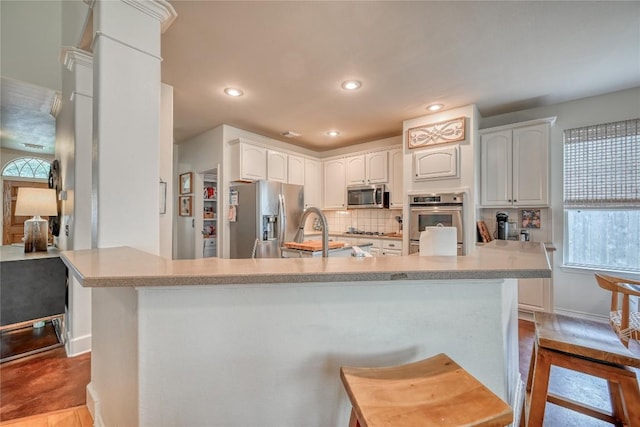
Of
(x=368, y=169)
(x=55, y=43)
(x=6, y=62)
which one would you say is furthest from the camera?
(x=368, y=169)

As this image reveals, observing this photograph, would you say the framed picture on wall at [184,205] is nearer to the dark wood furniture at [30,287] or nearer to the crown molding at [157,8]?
the dark wood furniture at [30,287]

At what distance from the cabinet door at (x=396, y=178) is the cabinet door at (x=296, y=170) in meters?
1.48

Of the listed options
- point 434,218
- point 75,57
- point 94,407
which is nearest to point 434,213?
point 434,218

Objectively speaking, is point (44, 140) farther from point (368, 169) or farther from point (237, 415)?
point (237, 415)

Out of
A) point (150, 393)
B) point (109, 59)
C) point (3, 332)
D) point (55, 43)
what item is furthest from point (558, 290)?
point (55, 43)

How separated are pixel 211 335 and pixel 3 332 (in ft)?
10.3

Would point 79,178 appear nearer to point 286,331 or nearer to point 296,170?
point 286,331

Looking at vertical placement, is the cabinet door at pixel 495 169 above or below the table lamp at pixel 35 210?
above

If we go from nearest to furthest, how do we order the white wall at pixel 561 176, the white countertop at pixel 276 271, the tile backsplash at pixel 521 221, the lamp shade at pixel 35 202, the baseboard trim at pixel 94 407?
1. the white countertop at pixel 276 271
2. the baseboard trim at pixel 94 407
3. the lamp shade at pixel 35 202
4. the white wall at pixel 561 176
5. the tile backsplash at pixel 521 221

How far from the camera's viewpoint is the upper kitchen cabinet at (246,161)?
373 cm

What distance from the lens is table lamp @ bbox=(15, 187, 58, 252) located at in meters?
2.47

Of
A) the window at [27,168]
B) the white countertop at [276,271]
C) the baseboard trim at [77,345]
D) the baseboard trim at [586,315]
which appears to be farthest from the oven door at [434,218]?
the window at [27,168]

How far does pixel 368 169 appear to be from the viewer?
4371 millimetres

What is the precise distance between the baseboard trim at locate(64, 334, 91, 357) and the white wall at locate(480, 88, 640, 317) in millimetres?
4688
